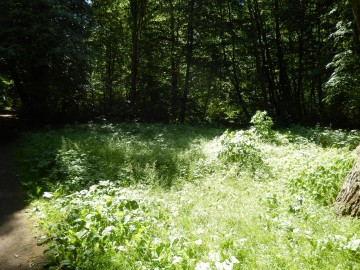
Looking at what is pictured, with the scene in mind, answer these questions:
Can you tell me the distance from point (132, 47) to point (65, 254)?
18.9 m

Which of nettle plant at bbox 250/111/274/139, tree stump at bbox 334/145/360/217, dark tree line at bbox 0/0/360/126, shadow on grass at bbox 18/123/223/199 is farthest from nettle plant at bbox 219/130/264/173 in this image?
dark tree line at bbox 0/0/360/126

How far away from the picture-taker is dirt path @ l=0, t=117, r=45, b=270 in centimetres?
426

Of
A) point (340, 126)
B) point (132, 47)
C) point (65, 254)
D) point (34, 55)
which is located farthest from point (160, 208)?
point (132, 47)

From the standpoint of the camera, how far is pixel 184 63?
20.2 m

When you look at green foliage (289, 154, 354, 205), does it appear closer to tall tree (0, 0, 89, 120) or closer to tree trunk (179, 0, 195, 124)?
tall tree (0, 0, 89, 120)

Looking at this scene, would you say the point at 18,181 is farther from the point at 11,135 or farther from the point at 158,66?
the point at 158,66

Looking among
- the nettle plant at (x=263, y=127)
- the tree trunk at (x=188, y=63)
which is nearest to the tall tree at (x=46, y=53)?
the tree trunk at (x=188, y=63)

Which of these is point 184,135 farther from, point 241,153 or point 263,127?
point 241,153

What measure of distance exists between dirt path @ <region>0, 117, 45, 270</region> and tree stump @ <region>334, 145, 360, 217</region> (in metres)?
4.57

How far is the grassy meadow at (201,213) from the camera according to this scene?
360 centimetres

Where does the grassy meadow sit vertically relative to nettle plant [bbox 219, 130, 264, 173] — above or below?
below

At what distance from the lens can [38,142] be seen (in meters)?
11.0

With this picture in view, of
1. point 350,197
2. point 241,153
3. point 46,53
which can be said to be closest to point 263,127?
point 241,153

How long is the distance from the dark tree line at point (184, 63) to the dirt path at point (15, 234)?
946 centimetres
